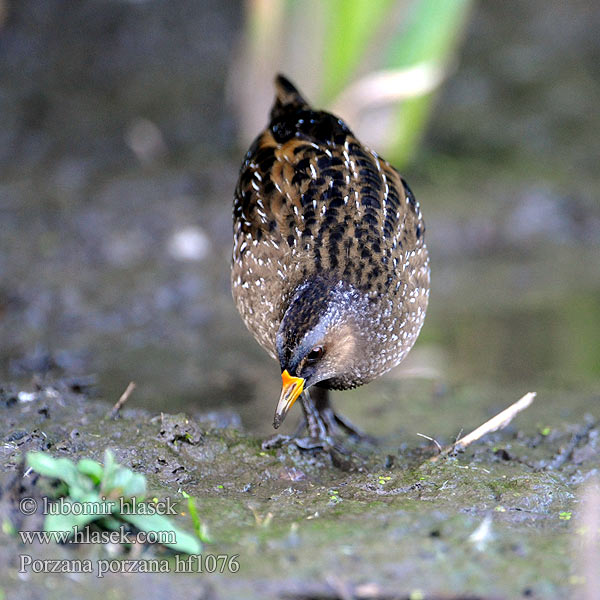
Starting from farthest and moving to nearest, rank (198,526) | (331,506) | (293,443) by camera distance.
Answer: (293,443)
(331,506)
(198,526)

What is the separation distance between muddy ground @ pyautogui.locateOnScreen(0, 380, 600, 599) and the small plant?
0.10 metres

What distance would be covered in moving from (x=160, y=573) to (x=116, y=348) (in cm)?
463

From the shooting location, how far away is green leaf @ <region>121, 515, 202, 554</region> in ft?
11.1

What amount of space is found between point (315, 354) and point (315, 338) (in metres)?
0.12

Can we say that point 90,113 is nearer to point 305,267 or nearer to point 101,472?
point 305,267

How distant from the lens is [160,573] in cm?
330

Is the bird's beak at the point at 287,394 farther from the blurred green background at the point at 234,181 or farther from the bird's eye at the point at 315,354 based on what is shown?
the blurred green background at the point at 234,181

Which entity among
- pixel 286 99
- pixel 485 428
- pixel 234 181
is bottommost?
pixel 485 428

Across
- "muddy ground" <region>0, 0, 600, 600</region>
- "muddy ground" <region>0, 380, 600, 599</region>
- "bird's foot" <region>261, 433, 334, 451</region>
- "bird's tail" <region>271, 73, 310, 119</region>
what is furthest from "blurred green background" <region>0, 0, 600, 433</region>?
"bird's tail" <region>271, 73, 310, 119</region>

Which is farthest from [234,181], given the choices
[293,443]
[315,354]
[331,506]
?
[331,506]

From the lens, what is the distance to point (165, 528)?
11.3ft

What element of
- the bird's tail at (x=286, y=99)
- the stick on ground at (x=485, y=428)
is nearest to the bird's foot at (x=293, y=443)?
the stick on ground at (x=485, y=428)

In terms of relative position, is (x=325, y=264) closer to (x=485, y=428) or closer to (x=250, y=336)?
(x=485, y=428)

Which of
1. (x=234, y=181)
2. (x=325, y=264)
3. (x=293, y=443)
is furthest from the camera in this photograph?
(x=234, y=181)
